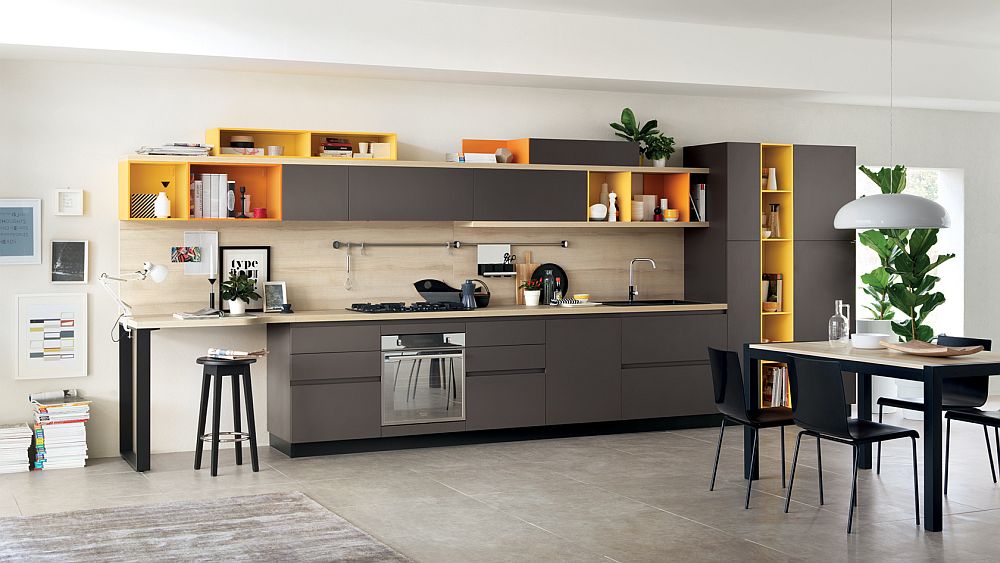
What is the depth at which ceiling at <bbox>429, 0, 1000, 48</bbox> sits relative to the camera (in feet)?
24.6

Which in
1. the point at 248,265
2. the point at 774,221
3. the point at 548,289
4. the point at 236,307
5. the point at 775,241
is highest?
the point at 774,221

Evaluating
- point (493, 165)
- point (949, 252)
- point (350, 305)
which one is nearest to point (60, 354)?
point (350, 305)

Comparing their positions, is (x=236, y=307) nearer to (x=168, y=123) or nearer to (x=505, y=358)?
(x=168, y=123)

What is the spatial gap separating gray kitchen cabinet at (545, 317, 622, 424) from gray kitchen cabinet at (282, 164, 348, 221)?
1740 mm

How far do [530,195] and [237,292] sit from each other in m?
2.21

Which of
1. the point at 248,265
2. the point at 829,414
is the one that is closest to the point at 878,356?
the point at 829,414

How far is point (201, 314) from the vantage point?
22.9 ft

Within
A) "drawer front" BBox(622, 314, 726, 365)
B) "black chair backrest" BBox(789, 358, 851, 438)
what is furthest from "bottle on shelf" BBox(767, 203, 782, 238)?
"black chair backrest" BBox(789, 358, 851, 438)

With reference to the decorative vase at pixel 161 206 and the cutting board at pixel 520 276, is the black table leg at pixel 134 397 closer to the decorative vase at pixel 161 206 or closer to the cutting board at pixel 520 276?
the decorative vase at pixel 161 206

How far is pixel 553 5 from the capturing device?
7.59 m

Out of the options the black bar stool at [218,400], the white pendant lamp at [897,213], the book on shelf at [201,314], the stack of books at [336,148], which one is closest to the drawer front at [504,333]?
the stack of books at [336,148]

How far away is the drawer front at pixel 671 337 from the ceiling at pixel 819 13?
2239mm

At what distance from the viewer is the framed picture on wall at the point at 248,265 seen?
7500 millimetres

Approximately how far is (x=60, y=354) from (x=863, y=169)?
644 cm
